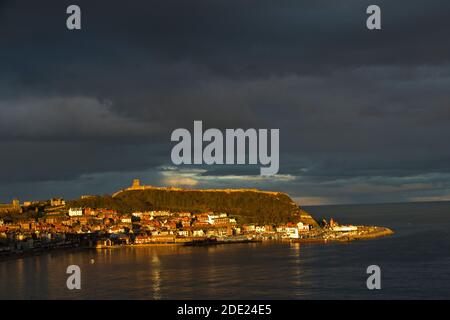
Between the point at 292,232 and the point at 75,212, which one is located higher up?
the point at 75,212

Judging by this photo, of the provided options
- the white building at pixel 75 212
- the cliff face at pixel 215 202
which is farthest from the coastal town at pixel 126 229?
the cliff face at pixel 215 202

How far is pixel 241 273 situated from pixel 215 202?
87931 mm

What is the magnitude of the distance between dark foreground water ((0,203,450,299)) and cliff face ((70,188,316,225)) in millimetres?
47048

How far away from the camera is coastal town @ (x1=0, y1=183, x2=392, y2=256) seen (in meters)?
95.2

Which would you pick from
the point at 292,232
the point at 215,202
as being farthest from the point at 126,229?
the point at 215,202

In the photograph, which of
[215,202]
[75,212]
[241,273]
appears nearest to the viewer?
[241,273]

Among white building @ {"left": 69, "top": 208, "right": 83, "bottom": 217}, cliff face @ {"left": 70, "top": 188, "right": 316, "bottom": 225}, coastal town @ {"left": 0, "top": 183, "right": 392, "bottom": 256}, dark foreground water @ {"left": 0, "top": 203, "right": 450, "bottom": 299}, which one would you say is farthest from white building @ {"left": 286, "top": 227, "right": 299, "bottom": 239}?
white building @ {"left": 69, "top": 208, "right": 83, "bottom": 217}

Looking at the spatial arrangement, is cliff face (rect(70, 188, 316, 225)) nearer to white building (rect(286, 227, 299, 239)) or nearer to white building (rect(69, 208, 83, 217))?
white building (rect(69, 208, 83, 217))

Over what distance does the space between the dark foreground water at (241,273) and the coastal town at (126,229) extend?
1024 cm

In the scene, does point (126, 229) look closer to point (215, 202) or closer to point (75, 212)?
point (75, 212)

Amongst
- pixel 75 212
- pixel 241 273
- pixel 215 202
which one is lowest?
pixel 241 273

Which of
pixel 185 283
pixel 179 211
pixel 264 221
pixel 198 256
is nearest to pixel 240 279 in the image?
pixel 185 283

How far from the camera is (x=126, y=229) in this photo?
110 metres
